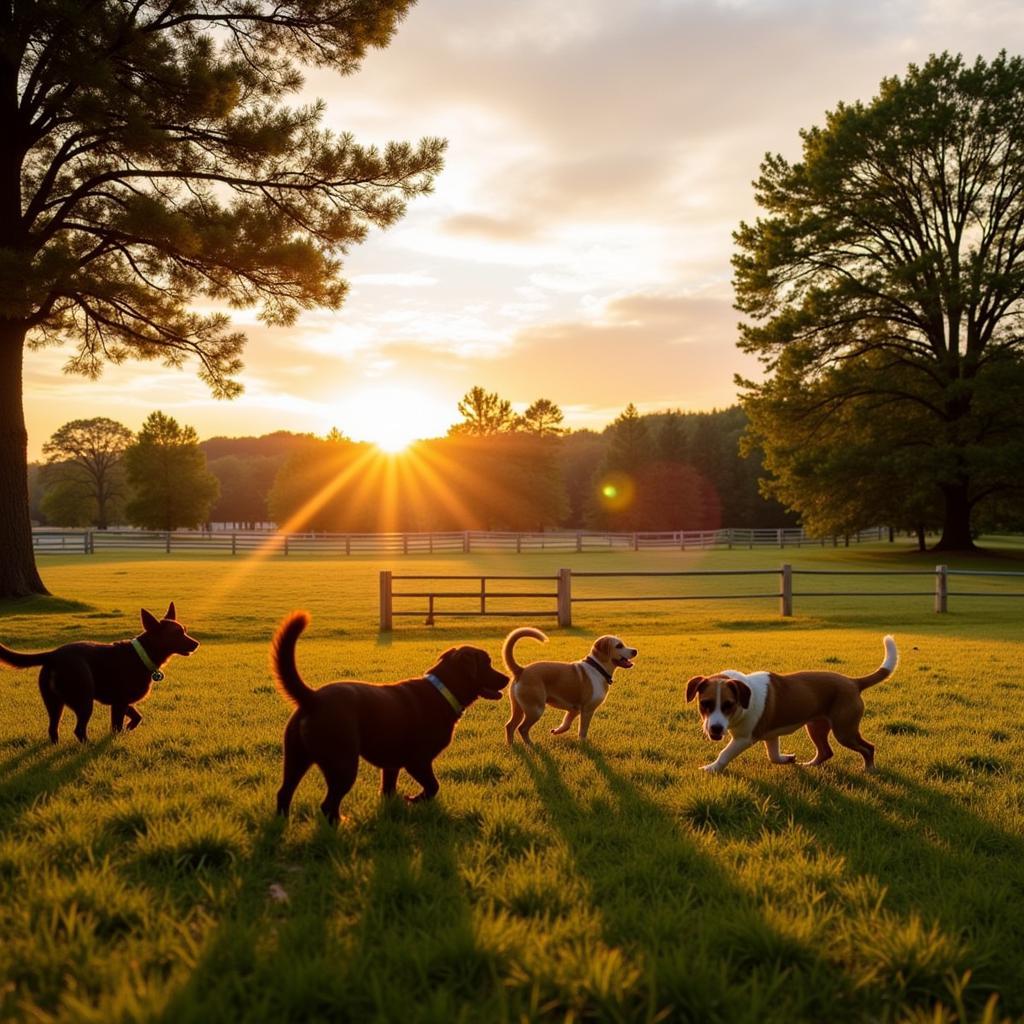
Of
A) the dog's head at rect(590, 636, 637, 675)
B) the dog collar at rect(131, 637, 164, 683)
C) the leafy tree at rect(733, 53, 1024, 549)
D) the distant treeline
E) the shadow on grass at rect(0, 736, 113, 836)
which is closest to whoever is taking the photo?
the shadow on grass at rect(0, 736, 113, 836)

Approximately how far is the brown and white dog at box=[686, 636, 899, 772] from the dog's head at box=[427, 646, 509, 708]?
1.54 meters

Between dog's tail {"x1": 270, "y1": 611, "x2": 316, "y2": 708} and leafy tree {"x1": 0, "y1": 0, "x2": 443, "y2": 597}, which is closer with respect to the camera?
dog's tail {"x1": 270, "y1": 611, "x2": 316, "y2": 708}

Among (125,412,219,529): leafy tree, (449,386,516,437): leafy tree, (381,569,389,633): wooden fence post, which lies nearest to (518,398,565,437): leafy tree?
(449,386,516,437): leafy tree

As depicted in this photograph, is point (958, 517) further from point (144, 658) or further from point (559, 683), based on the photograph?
point (144, 658)

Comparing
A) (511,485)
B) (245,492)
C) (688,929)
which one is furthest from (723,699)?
(245,492)

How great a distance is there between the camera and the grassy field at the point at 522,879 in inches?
108

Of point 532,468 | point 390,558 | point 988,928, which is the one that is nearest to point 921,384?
Result: point 390,558

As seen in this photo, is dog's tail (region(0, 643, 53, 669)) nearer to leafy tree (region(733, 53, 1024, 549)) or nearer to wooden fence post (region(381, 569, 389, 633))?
wooden fence post (region(381, 569, 389, 633))

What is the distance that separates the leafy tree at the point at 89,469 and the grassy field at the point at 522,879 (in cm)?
8866

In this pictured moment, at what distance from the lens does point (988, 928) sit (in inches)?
130

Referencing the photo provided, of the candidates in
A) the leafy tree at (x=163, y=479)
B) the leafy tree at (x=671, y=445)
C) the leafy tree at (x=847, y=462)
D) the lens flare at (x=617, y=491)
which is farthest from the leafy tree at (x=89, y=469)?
the leafy tree at (x=847, y=462)

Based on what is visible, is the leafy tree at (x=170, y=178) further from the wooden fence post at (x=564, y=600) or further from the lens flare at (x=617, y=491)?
the lens flare at (x=617, y=491)

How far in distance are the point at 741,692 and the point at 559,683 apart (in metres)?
1.72

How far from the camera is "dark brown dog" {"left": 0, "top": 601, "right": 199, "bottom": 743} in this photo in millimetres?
5973
